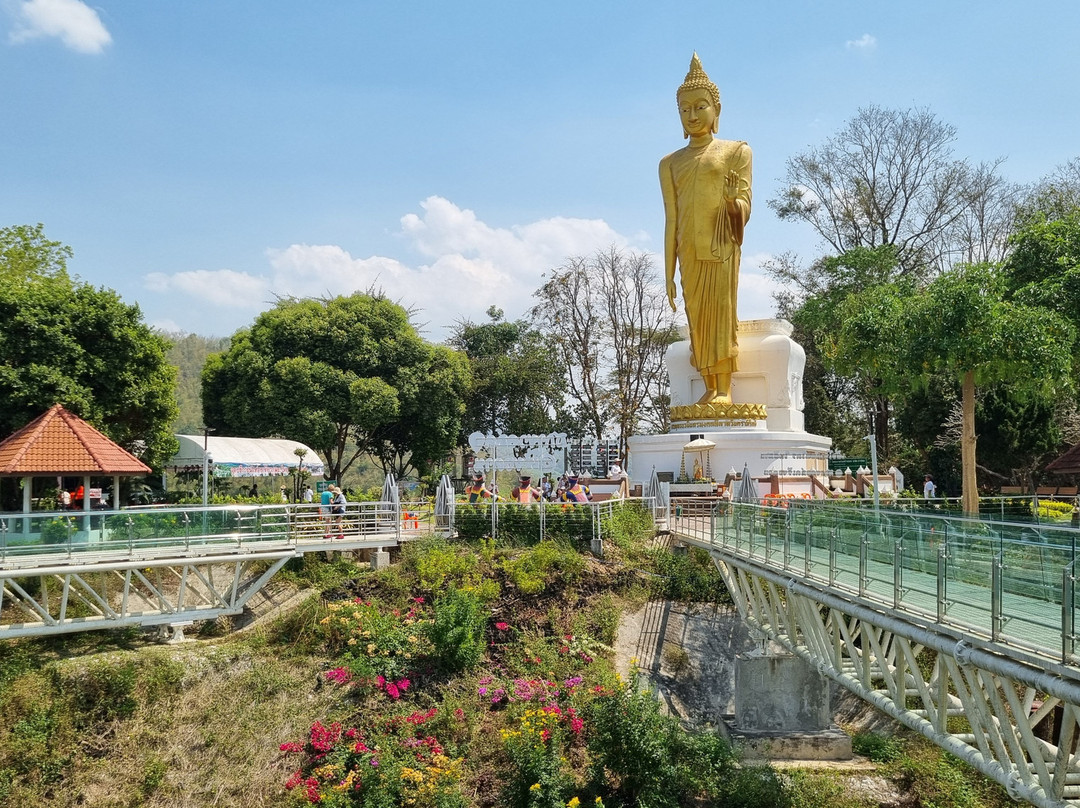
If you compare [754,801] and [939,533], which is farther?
[754,801]

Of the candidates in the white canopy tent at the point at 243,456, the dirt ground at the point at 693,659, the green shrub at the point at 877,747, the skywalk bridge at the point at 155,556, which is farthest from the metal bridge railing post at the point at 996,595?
the white canopy tent at the point at 243,456

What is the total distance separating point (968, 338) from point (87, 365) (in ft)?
60.9

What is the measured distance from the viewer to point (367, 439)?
38.2 metres

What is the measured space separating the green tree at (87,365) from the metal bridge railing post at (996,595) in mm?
18060

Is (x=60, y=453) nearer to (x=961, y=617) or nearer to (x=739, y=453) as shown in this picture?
(x=961, y=617)

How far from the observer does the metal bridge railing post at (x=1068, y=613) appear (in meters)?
7.36

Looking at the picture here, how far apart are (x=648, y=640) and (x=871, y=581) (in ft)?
27.7

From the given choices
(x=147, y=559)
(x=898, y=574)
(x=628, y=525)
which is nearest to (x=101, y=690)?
(x=147, y=559)

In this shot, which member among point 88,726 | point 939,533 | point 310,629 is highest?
point 939,533

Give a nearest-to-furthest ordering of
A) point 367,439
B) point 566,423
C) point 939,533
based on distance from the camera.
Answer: point 939,533, point 367,439, point 566,423

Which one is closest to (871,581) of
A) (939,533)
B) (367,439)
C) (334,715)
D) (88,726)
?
(939,533)

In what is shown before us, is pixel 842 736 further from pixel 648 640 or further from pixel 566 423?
pixel 566 423

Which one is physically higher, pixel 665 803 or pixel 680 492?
pixel 680 492

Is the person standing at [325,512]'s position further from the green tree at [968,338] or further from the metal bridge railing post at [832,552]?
the green tree at [968,338]
